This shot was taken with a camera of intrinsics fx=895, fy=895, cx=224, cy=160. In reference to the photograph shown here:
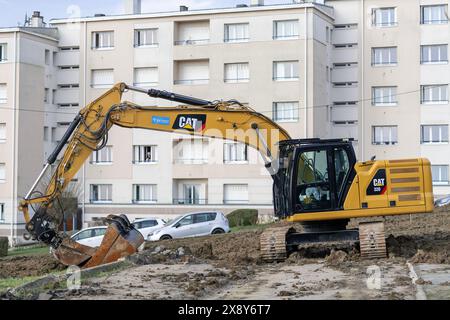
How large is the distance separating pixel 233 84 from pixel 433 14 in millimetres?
14208

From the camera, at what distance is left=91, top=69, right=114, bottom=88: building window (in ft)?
198

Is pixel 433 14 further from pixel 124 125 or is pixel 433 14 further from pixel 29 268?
pixel 29 268

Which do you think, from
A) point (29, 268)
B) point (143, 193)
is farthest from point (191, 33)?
point (29, 268)

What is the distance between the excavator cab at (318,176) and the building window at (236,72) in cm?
3703

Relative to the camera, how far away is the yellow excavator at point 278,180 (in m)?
21.0

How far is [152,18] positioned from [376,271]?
4335 cm

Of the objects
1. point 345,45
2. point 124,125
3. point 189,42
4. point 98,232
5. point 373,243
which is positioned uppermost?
point 345,45

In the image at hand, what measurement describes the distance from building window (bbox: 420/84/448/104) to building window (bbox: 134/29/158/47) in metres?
18.1

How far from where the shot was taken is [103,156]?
197 ft

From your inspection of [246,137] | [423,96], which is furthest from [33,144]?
[246,137]

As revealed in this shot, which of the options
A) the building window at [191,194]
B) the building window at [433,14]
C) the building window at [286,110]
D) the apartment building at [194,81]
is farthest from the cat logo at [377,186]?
the building window at [433,14]

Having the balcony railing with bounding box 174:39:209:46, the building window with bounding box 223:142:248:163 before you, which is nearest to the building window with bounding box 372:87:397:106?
the building window with bounding box 223:142:248:163

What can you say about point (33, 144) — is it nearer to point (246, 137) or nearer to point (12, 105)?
point (12, 105)
